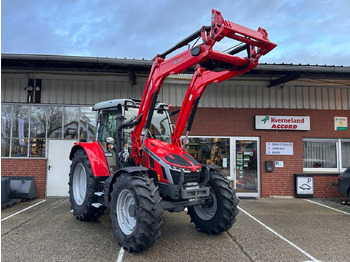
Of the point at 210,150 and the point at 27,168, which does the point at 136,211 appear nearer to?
the point at 210,150

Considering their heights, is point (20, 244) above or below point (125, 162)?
below

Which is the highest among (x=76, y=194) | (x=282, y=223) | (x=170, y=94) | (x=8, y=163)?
(x=170, y=94)

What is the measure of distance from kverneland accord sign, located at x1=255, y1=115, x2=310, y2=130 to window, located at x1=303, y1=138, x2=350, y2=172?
0.66 metres

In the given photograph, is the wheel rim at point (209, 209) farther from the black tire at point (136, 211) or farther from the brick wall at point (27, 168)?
the brick wall at point (27, 168)

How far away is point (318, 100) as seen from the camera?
8.89m

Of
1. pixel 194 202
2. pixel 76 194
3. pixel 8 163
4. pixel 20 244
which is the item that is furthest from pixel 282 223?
pixel 8 163

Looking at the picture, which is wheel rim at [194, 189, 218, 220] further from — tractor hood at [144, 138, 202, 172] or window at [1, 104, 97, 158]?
window at [1, 104, 97, 158]

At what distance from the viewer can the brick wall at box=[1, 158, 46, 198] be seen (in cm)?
788

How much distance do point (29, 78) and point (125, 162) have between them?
6.06 metres

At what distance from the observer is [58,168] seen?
7.93m

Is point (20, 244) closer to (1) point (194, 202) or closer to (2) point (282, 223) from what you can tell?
(1) point (194, 202)

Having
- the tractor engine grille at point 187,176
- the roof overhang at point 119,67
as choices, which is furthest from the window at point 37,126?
the tractor engine grille at point 187,176

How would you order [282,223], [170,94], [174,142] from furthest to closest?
[170,94] < [282,223] < [174,142]

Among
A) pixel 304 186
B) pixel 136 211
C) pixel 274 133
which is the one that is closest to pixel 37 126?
pixel 136 211
